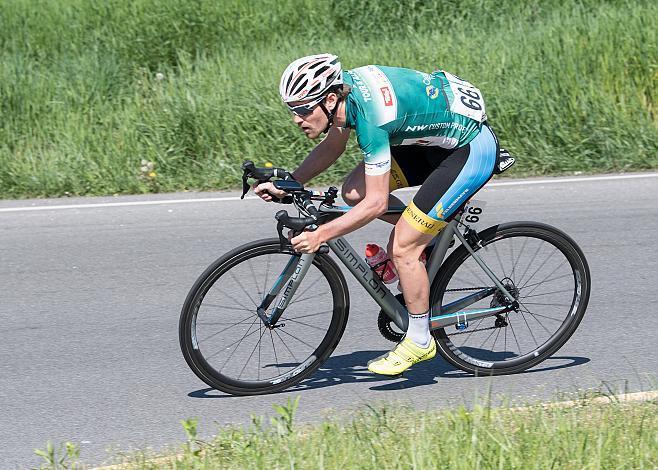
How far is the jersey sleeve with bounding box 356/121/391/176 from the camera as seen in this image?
5207 mm

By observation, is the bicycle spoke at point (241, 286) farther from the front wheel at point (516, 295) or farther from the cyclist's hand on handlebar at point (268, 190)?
the front wheel at point (516, 295)

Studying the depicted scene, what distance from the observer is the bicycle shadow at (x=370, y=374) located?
5980mm

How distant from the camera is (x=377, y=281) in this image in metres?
5.89

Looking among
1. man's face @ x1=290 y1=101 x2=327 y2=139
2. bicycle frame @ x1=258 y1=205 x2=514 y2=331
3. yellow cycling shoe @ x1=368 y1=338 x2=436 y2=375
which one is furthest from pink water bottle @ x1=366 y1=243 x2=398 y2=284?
man's face @ x1=290 y1=101 x2=327 y2=139

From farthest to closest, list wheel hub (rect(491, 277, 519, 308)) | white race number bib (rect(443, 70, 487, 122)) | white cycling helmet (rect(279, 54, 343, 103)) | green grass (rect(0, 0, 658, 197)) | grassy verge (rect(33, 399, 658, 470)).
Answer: green grass (rect(0, 0, 658, 197)) → wheel hub (rect(491, 277, 519, 308)) → white race number bib (rect(443, 70, 487, 122)) → white cycling helmet (rect(279, 54, 343, 103)) → grassy verge (rect(33, 399, 658, 470))

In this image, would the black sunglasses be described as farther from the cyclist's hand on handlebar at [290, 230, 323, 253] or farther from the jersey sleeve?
the cyclist's hand on handlebar at [290, 230, 323, 253]

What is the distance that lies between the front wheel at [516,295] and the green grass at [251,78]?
4.01m

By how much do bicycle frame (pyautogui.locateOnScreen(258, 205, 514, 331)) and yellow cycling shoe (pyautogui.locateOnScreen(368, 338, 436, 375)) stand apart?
0.42 ft

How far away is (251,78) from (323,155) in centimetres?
612

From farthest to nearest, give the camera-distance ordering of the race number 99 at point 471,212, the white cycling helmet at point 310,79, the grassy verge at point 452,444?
1. the race number 99 at point 471,212
2. the white cycling helmet at point 310,79
3. the grassy verge at point 452,444

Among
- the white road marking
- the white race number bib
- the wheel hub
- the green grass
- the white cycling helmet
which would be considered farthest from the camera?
the green grass

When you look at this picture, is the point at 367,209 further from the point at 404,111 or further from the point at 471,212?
the point at 471,212

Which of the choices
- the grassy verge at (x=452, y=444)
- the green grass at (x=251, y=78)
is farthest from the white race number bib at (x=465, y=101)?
the green grass at (x=251, y=78)

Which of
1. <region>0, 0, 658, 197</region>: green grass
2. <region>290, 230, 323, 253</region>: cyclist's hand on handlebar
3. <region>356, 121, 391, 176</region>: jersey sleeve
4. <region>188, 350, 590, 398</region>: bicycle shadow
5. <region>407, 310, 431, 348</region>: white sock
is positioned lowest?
<region>0, 0, 658, 197</region>: green grass
